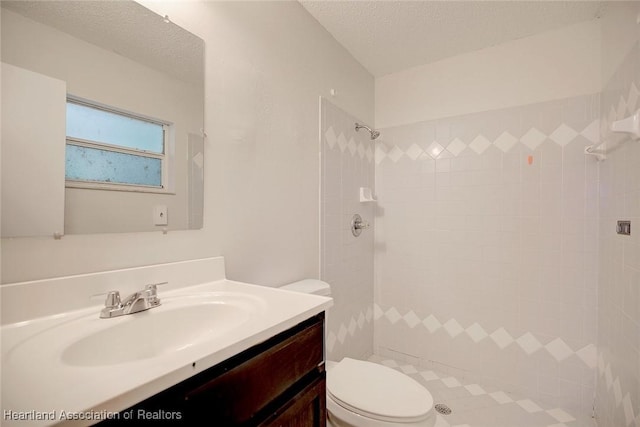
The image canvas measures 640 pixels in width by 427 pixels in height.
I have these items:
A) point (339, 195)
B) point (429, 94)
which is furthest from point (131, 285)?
point (429, 94)

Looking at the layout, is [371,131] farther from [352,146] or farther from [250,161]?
[250,161]

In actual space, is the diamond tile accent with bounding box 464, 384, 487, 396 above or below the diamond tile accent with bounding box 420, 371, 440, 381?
below

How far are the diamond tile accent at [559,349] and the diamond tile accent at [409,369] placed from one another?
2.78ft

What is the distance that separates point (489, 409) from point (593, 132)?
1.71 m

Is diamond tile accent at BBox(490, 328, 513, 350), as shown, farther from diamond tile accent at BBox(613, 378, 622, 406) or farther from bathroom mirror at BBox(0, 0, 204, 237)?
bathroom mirror at BBox(0, 0, 204, 237)

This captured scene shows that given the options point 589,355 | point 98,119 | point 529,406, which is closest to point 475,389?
point 529,406

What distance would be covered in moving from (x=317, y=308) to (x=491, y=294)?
1.63 m

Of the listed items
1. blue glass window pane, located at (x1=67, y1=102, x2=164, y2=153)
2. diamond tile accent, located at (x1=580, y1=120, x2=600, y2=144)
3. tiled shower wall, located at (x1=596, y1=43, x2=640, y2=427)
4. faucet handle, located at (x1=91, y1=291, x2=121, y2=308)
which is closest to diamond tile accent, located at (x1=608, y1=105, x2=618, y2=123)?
tiled shower wall, located at (x1=596, y1=43, x2=640, y2=427)

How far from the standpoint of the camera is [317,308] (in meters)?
0.86

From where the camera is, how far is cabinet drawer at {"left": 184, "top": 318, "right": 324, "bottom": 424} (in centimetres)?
57

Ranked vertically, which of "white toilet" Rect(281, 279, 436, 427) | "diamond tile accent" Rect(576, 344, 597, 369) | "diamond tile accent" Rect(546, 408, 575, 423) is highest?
"white toilet" Rect(281, 279, 436, 427)

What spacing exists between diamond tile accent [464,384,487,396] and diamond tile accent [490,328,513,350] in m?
0.30

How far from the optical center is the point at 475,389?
1931 millimetres

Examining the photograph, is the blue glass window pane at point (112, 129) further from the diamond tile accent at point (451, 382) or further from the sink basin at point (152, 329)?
the diamond tile accent at point (451, 382)
